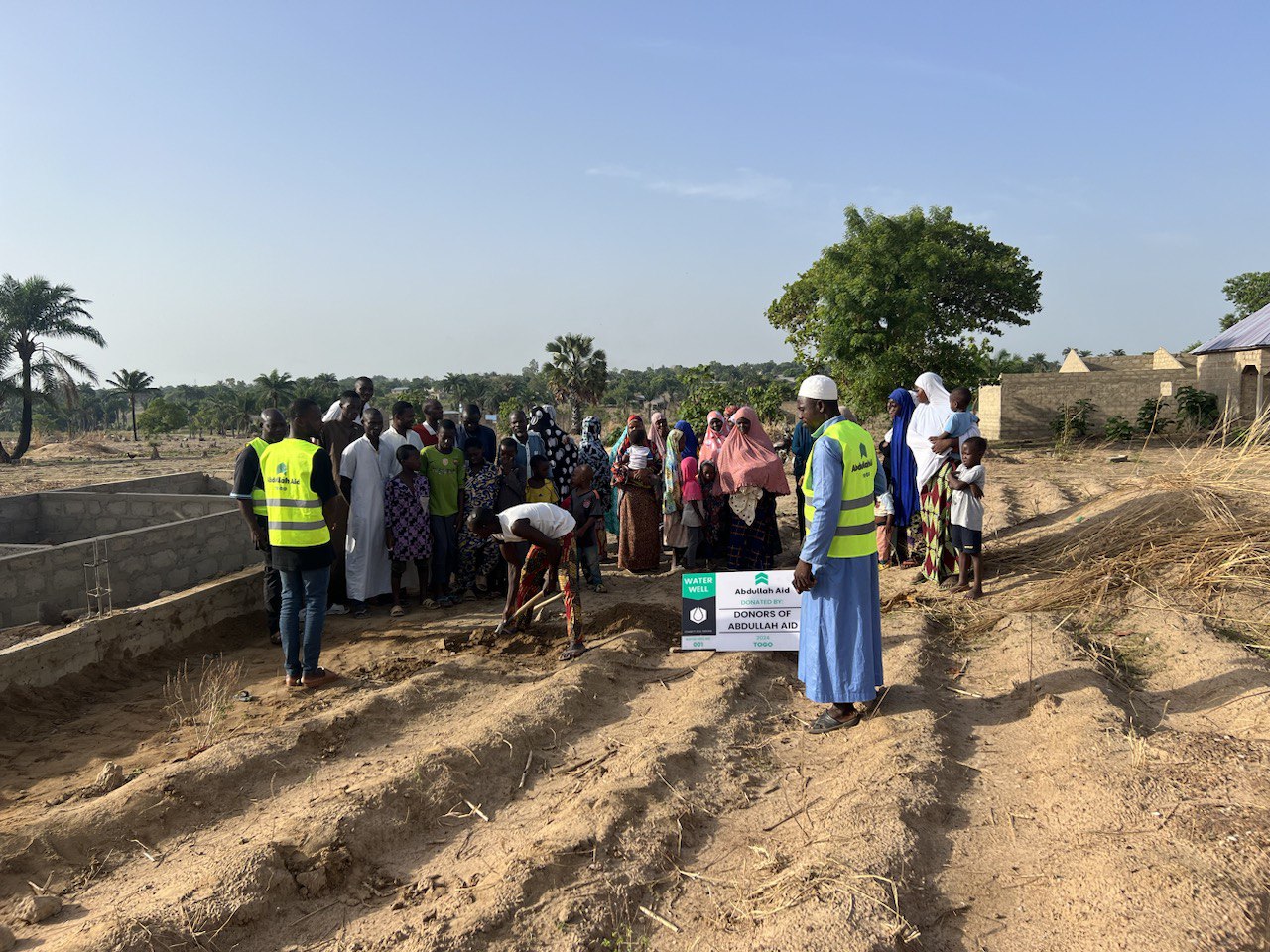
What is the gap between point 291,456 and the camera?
5043 mm

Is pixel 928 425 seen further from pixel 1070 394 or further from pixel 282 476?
pixel 1070 394

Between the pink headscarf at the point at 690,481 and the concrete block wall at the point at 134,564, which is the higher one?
the pink headscarf at the point at 690,481

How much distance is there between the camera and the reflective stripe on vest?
18.7ft

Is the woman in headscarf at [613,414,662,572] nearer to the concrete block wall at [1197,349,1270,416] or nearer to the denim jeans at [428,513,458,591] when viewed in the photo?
the denim jeans at [428,513,458,591]

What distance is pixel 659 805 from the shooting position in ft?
11.5

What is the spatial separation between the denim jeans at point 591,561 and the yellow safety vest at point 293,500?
108 inches

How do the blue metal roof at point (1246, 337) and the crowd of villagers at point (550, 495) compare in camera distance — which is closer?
the crowd of villagers at point (550, 495)

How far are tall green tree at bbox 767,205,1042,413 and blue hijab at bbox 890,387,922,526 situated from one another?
11350mm

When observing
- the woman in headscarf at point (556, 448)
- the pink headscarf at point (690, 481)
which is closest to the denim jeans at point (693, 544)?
the pink headscarf at point (690, 481)

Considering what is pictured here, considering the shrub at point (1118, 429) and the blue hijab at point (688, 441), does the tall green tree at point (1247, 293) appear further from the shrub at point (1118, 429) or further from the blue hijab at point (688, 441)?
the blue hijab at point (688, 441)

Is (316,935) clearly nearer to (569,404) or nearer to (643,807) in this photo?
(643,807)

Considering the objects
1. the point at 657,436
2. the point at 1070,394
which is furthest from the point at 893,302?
the point at 657,436

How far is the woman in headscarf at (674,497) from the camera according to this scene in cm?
778

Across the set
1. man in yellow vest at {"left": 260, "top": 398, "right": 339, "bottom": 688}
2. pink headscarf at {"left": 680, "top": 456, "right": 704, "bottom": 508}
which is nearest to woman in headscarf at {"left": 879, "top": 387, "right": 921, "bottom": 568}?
pink headscarf at {"left": 680, "top": 456, "right": 704, "bottom": 508}
